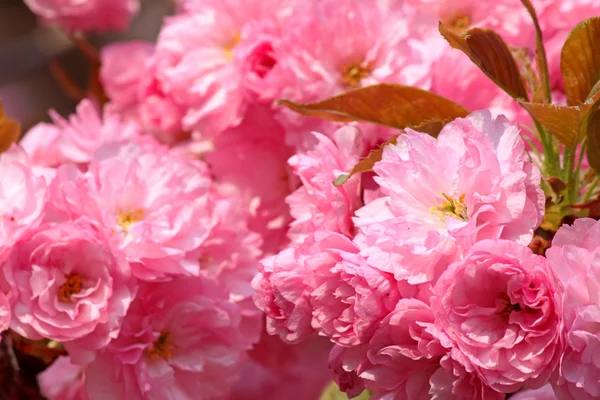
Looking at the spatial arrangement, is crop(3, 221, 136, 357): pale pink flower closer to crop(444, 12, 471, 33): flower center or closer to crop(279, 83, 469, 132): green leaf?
crop(279, 83, 469, 132): green leaf

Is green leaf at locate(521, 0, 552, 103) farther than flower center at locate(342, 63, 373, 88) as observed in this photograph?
No

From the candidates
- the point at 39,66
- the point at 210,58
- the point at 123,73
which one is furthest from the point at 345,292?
the point at 39,66

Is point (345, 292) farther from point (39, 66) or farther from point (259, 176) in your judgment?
point (39, 66)

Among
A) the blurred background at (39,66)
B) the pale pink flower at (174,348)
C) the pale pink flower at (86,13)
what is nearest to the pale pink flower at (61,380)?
the pale pink flower at (174,348)

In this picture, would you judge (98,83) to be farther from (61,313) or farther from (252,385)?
(61,313)

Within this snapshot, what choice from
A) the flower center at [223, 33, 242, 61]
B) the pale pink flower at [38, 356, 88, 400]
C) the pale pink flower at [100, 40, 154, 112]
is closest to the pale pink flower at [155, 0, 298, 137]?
the flower center at [223, 33, 242, 61]

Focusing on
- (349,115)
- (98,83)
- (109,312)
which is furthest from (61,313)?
(98,83)

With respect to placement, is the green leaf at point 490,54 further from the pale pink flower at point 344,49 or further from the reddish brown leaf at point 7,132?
the reddish brown leaf at point 7,132
